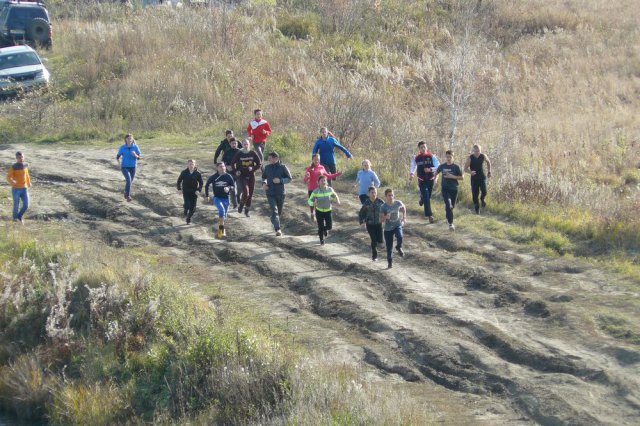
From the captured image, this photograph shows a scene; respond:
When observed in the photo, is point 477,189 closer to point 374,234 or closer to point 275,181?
point 374,234

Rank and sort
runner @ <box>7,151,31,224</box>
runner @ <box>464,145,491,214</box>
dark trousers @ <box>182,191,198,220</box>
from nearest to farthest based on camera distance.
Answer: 1. runner @ <box>464,145,491,214</box>
2. runner @ <box>7,151,31,224</box>
3. dark trousers @ <box>182,191,198,220</box>

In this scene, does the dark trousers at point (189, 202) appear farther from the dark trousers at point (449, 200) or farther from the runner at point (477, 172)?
the runner at point (477, 172)

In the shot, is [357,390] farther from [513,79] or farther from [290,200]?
[513,79]

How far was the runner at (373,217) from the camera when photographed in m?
14.5

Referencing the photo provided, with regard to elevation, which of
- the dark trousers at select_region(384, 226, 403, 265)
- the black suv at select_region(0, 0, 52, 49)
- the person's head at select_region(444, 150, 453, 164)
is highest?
the black suv at select_region(0, 0, 52, 49)

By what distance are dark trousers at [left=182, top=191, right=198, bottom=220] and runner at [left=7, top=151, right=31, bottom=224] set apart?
3.12 m

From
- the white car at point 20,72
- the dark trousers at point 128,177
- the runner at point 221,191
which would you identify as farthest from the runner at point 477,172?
the white car at point 20,72

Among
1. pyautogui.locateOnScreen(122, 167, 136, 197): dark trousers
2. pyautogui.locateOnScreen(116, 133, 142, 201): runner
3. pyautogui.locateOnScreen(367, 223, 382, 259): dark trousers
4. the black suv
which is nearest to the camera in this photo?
pyautogui.locateOnScreen(367, 223, 382, 259): dark trousers

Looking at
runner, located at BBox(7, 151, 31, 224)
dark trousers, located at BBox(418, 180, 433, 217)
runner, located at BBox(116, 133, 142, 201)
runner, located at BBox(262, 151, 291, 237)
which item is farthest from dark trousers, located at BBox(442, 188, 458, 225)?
runner, located at BBox(7, 151, 31, 224)

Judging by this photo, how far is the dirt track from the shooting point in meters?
10.0

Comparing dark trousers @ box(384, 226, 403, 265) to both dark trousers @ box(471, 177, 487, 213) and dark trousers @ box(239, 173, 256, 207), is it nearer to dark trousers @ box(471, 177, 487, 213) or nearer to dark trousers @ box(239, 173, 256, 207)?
dark trousers @ box(471, 177, 487, 213)

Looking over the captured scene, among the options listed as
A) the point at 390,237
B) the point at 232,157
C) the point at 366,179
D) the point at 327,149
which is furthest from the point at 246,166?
the point at 390,237

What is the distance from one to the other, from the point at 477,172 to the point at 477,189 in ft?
1.50

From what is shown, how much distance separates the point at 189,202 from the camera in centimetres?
1728
